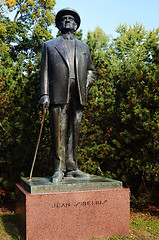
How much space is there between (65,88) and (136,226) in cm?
278

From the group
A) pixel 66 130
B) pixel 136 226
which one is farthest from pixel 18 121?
pixel 136 226

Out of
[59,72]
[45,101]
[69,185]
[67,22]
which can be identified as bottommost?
[69,185]

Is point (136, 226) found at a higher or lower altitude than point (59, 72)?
lower

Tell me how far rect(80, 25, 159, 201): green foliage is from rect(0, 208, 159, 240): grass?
0.76m

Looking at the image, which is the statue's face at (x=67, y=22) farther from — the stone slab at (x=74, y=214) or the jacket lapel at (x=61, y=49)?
the stone slab at (x=74, y=214)

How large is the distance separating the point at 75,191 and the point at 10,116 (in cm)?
299

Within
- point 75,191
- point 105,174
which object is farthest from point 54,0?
point 75,191

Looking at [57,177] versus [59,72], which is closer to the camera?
[57,177]

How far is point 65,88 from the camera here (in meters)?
4.50

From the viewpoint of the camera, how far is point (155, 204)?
6.96m

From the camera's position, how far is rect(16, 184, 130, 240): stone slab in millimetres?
3725

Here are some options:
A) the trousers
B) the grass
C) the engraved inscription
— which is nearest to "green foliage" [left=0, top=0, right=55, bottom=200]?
the grass

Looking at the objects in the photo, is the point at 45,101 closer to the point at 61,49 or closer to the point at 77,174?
the point at 61,49

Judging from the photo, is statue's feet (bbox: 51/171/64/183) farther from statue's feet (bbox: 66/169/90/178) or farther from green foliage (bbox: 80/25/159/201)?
green foliage (bbox: 80/25/159/201)
